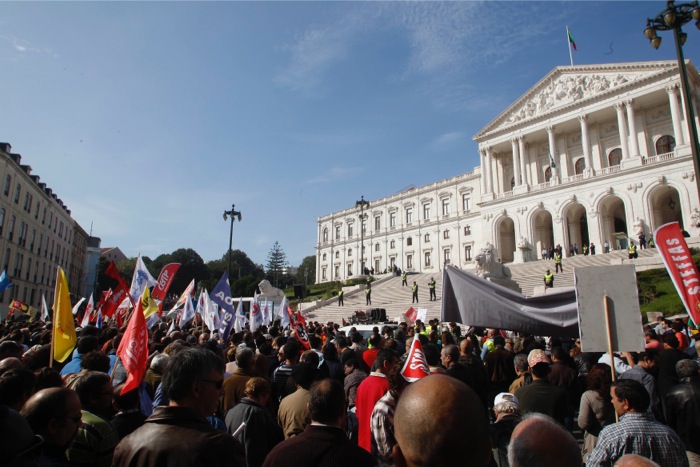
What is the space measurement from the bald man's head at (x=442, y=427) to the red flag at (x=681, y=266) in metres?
5.91

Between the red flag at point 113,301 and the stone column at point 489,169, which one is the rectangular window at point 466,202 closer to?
the stone column at point 489,169

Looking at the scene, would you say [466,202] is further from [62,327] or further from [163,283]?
[62,327]

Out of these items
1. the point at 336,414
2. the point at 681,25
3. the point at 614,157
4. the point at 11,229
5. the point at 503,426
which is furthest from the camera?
the point at 614,157

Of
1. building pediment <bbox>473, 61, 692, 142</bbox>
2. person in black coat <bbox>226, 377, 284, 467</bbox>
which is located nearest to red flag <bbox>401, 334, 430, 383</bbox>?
person in black coat <bbox>226, 377, 284, 467</bbox>

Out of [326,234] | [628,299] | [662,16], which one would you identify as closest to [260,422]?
[628,299]

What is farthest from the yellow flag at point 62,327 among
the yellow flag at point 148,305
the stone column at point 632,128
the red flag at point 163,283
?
the stone column at point 632,128

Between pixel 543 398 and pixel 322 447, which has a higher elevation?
pixel 322 447

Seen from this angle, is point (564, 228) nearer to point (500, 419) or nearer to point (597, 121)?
point (597, 121)

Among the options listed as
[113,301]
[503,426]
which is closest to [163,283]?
[113,301]

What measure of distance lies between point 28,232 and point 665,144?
2273 inches

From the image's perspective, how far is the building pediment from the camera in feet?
127

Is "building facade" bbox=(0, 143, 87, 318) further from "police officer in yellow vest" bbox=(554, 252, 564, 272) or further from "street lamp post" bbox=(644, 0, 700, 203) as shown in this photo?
"street lamp post" bbox=(644, 0, 700, 203)

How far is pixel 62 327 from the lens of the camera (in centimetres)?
561

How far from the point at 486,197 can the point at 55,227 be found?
4774cm
